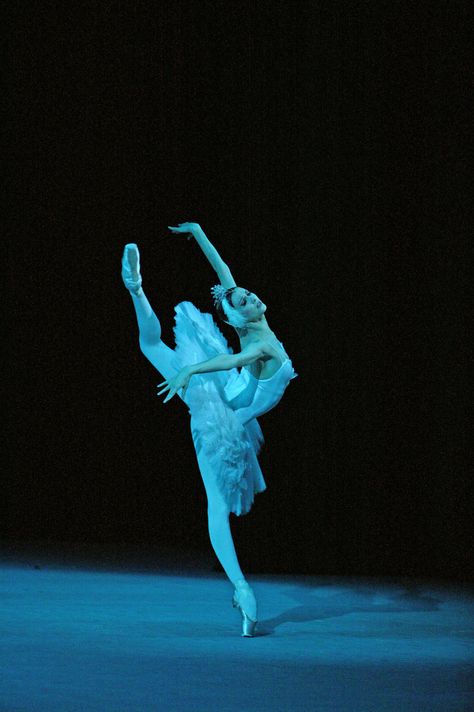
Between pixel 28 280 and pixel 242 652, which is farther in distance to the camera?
pixel 28 280

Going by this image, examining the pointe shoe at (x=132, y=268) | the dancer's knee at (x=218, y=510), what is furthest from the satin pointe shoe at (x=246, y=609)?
the pointe shoe at (x=132, y=268)

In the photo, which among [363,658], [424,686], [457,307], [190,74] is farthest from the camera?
[190,74]

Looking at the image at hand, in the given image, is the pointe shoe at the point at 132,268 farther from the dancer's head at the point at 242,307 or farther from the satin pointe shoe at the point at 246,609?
the satin pointe shoe at the point at 246,609

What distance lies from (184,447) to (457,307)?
2081mm

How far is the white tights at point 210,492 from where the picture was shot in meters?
3.78

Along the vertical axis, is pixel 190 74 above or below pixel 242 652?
above

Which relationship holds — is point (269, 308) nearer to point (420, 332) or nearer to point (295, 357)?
point (295, 357)

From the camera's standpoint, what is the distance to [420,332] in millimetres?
5770

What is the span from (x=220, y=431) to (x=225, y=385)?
323 millimetres

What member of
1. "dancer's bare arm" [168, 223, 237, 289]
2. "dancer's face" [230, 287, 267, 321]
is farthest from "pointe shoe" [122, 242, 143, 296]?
"dancer's face" [230, 287, 267, 321]

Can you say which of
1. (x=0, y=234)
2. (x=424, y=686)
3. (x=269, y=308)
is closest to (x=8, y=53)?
(x=0, y=234)

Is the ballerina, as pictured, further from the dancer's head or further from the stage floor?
the stage floor

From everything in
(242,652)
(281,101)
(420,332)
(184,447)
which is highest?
(281,101)

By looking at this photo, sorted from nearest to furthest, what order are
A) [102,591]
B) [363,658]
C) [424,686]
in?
[424,686] → [363,658] → [102,591]
